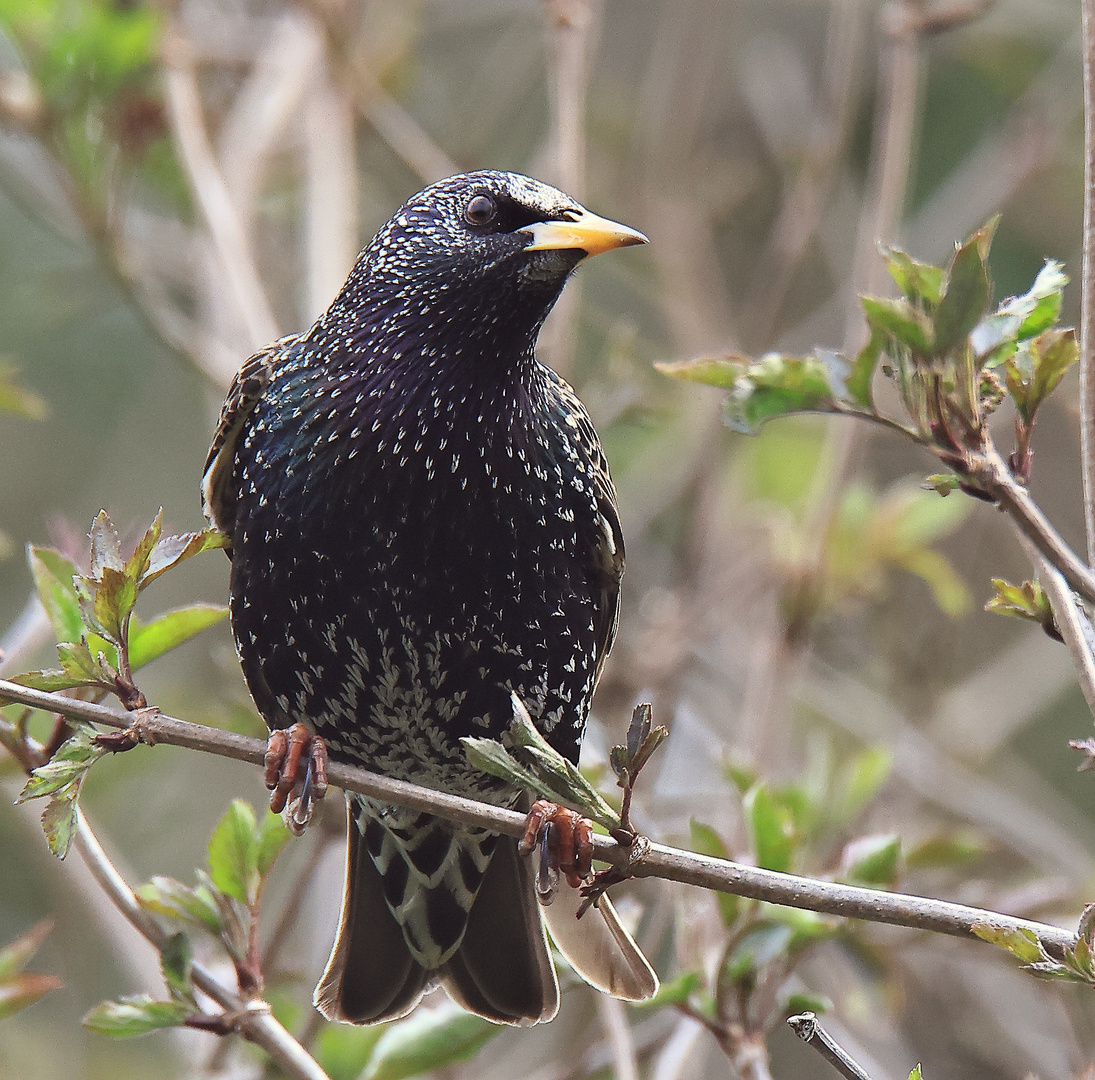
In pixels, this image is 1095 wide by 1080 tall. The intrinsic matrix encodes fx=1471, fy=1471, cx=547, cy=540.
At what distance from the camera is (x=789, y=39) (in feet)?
20.4

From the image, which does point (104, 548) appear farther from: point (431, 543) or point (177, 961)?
point (431, 543)

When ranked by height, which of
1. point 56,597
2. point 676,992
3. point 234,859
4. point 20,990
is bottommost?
point 676,992

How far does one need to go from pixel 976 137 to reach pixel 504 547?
15.9 feet

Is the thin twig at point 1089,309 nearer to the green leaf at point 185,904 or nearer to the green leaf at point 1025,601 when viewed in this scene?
the green leaf at point 1025,601

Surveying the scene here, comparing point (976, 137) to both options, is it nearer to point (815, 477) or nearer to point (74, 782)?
point (815, 477)

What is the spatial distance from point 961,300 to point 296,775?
4.69 ft

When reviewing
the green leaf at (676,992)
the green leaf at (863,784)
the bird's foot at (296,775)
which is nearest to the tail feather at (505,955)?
the green leaf at (676,992)

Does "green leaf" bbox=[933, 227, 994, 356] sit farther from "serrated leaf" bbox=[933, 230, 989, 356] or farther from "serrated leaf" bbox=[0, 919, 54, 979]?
"serrated leaf" bbox=[0, 919, 54, 979]

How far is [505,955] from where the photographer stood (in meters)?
2.87

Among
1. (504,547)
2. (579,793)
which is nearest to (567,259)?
(504,547)

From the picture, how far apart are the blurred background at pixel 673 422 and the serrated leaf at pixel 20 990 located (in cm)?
45

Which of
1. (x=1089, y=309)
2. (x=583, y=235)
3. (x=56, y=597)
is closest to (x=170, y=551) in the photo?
(x=56, y=597)

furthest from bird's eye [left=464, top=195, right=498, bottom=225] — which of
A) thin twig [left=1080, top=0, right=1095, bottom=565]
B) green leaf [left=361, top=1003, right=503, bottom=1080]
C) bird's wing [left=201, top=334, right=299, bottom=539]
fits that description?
green leaf [left=361, top=1003, right=503, bottom=1080]

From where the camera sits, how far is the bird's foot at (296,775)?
2.43 meters
